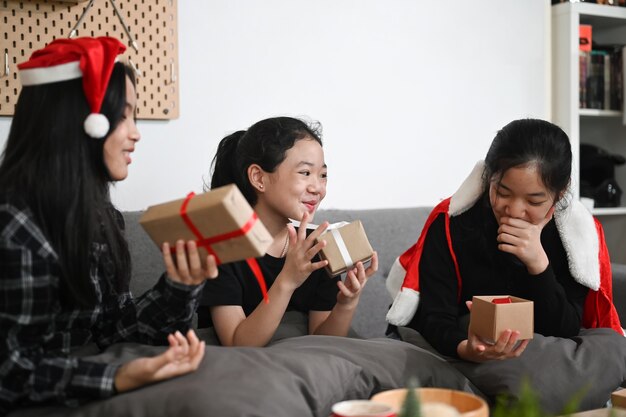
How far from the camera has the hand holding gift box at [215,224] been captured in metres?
1.22

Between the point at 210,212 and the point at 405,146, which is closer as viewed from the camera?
the point at 210,212

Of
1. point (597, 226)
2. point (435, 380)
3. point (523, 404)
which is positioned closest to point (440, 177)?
point (597, 226)

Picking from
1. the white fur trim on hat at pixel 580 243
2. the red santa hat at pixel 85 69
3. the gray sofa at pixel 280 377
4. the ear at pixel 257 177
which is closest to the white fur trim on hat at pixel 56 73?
the red santa hat at pixel 85 69

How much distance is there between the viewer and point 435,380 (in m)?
1.59

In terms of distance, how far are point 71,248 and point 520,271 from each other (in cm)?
102

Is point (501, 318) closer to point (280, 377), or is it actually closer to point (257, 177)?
point (280, 377)

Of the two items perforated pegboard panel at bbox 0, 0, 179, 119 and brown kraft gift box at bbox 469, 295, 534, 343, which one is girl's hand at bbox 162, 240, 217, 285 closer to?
brown kraft gift box at bbox 469, 295, 534, 343

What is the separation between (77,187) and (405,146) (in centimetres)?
164

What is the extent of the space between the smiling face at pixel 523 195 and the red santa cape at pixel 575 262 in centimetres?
12

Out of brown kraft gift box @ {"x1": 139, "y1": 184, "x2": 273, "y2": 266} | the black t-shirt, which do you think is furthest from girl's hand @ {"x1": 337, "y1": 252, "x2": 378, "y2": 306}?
brown kraft gift box @ {"x1": 139, "y1": 184, "x2": 273, "y2": 266}

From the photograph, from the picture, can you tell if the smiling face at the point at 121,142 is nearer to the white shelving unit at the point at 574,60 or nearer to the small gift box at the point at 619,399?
the small gift box at the point at 619,399

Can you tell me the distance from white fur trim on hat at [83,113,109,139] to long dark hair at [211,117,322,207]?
1.89 feet

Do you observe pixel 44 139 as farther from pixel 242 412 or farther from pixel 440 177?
pixel 440 177

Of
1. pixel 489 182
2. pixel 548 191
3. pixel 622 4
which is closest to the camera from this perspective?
pixel 548 191
